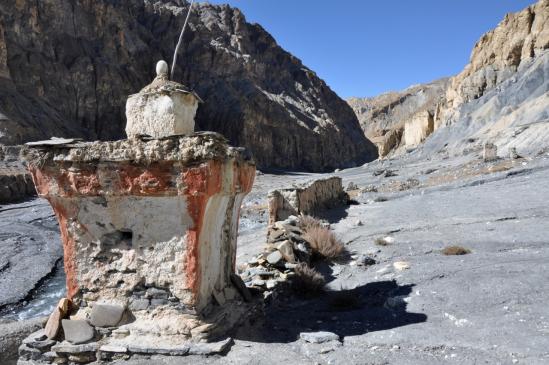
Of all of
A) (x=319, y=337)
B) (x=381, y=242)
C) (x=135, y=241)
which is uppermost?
(x=135, y=241)

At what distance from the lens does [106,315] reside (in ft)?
13.8

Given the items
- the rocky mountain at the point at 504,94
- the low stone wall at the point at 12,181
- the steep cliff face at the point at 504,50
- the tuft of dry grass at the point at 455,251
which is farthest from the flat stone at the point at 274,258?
the steep cliff face at the point at 504,50

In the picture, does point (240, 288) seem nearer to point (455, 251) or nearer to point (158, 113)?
point (158, 113)

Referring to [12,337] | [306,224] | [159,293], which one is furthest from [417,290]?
[12,337]

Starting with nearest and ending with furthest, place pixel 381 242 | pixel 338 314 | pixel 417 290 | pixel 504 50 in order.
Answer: pixel 338 314
pixel 417 290
pixel 381 242
pixel 504 50

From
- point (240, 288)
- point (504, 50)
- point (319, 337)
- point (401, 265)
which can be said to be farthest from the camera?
point (504, 50)

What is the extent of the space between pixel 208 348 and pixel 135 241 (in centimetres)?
125

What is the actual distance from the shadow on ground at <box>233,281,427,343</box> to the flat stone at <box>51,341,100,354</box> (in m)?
1.34

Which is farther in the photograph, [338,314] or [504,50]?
[504,50]

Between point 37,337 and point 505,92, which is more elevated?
point 505,92

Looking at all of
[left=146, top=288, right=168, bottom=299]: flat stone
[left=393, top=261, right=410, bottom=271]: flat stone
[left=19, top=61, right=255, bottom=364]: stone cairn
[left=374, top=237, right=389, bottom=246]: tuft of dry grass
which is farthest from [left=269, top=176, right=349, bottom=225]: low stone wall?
[left=146, top=288, right=168, bottom=299]: flat stone

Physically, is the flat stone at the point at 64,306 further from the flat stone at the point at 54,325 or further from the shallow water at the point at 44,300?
the shallow water at the point at 44,300

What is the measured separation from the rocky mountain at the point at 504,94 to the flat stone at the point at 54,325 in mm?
22798

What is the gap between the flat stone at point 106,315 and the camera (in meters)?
4.19
